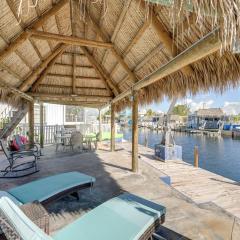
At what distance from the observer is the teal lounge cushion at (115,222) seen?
2205mm

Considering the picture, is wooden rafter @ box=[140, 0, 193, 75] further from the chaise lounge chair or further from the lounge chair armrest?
the lounge chair armrest

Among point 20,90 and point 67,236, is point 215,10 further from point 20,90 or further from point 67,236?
point 20,90

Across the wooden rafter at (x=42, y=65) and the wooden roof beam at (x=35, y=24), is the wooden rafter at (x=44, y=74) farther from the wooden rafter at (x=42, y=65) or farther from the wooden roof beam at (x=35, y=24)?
the wooden roof beam at (x=35, y=24)

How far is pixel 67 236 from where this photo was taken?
222 cm

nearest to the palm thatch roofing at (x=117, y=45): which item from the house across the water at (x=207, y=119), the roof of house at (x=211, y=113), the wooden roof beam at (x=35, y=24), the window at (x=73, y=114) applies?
the wooden roof beam at (x=35, y=24)

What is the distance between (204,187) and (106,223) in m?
7.02

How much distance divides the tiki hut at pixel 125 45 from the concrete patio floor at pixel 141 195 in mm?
1962

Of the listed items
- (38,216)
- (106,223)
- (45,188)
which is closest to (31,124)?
(45,188)

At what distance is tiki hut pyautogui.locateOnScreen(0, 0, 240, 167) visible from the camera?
212 cm

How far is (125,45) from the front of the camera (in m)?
5.42

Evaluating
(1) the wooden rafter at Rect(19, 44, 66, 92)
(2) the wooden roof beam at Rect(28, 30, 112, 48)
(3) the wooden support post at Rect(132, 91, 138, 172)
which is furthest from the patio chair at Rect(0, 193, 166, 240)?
(1) the wooden rafter at Rect(19, 44, 66, 92)

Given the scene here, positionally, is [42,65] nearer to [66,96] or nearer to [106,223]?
[66,96]

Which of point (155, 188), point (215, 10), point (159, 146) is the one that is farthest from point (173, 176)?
point (215, 10)

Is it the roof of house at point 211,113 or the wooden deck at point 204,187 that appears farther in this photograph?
the roof of house at point 211,113
